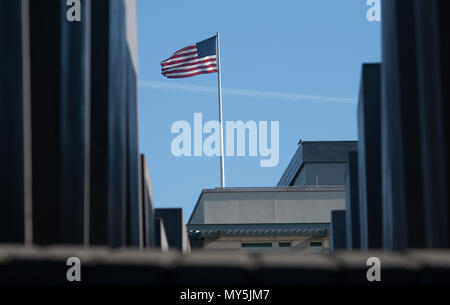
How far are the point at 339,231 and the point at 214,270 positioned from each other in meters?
24.3

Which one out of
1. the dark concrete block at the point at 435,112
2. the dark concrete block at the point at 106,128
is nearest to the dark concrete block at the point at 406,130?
the dark concrete block at the point at 435,112

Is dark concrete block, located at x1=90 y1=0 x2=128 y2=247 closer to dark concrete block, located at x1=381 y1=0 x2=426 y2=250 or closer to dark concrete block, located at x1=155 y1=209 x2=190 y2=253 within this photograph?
dark concrete block, located at x1=381 y1=0 x2=426 y2=250

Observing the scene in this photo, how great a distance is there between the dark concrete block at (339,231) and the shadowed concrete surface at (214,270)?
23.2 metres

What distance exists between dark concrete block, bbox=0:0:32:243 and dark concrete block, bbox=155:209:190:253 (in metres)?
17.0

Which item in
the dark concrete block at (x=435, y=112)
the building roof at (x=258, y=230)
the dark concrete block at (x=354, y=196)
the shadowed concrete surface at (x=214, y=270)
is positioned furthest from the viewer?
the building roof at (x=258, y=230)

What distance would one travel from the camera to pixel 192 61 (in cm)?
3969

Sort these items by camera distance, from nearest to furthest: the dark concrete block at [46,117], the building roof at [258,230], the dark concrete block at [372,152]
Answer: the dark concrete block at [46,117] < the dark concrete block at [372,152] < the building roof at [258,230]

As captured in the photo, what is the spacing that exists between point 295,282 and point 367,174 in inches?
506

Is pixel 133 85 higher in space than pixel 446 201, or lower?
higher

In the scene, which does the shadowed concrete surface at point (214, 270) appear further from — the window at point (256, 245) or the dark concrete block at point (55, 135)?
the window at point (256, 245)

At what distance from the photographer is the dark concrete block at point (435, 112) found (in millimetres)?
12453

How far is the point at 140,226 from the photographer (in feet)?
70.2
